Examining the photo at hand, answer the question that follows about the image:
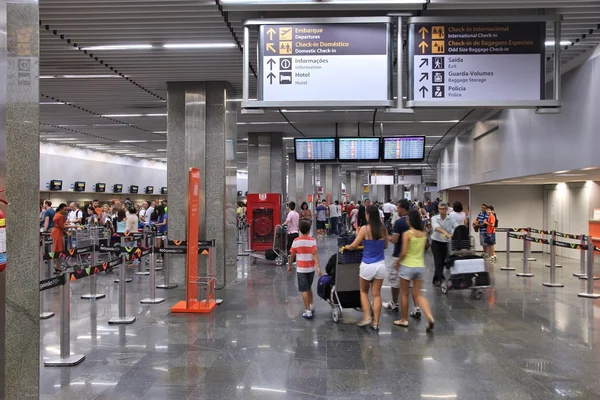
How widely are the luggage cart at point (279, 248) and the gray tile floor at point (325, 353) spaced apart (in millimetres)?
4776

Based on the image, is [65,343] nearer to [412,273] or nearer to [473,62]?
[412,273]

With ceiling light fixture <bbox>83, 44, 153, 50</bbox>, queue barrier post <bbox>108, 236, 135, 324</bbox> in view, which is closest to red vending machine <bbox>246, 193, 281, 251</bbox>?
queue barrier post <bbox>108, 236, 135, 324</bbox>

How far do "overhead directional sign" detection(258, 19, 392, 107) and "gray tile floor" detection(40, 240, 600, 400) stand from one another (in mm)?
2918

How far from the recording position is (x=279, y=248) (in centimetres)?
1375

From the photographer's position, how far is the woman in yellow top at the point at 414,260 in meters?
6.43

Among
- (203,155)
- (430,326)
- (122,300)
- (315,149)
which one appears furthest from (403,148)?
(122,300)

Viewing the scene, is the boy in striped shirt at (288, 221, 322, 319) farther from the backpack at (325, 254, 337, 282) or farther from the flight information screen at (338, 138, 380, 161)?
the flight information screen at (338, 138, 380, 161)

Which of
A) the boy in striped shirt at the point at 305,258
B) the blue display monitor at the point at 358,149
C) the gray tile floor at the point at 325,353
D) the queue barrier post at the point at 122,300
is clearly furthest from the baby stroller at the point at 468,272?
the blue display monitor at the point at 358,149

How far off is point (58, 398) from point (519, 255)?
572 inches

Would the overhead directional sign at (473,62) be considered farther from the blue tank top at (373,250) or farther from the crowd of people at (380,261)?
the blue tank top at (373,250)

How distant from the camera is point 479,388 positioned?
4.53 meters

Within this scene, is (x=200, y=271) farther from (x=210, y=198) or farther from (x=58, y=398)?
(x=58, y=398)

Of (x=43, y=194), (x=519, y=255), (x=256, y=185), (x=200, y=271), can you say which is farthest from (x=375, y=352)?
(x=43, y=194)

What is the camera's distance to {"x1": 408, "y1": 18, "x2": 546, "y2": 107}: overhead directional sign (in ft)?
17.2
